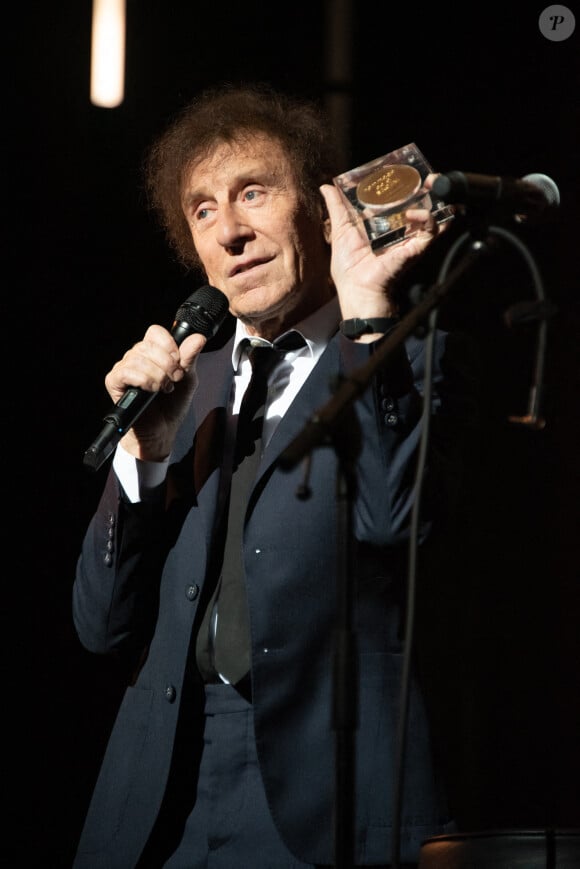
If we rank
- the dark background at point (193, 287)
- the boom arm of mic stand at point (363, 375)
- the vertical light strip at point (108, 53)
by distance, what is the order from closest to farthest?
the boom arm of mic stand at point (363, 375), the dark background at point (193, 287), the vertical light strip at point (108, 53)

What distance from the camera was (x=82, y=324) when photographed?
281cm

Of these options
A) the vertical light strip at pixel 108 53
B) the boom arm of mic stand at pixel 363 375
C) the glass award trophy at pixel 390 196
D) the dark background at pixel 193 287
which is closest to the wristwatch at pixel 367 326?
the glass award trophy at pixel 390 196

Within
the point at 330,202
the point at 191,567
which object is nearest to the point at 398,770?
the point at 191,567

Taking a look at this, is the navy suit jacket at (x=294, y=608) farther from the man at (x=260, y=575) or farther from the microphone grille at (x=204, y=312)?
the microphone grille at (x=204, y=312)

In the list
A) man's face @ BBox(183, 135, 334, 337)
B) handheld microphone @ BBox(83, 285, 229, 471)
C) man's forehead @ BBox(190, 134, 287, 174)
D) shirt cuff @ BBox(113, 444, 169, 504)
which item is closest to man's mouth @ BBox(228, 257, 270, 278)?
man's face @ BBox(183, 135, 334, 337)

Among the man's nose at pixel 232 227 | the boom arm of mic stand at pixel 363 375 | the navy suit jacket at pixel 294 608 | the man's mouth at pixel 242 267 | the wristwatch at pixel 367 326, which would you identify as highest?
the boom arm of mic stand at pixel 363 375

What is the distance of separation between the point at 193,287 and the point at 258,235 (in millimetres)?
694

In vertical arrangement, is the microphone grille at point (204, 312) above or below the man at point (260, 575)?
above

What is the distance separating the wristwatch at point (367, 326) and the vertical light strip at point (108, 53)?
1.33 metres

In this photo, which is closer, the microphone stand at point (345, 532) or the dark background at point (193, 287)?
the microphone stand at point (345, 532)

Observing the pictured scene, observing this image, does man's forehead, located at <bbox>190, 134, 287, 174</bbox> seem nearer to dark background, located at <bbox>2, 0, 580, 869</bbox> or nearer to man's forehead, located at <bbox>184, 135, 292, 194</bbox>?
man's forehead, located at <bbox>184, 135, 292, 194</bbox>

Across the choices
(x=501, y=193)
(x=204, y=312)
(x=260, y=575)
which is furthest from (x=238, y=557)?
(x=501, y=193)

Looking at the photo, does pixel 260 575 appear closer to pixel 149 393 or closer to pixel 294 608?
pixel 294 608

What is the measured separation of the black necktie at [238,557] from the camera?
1.87 metres
